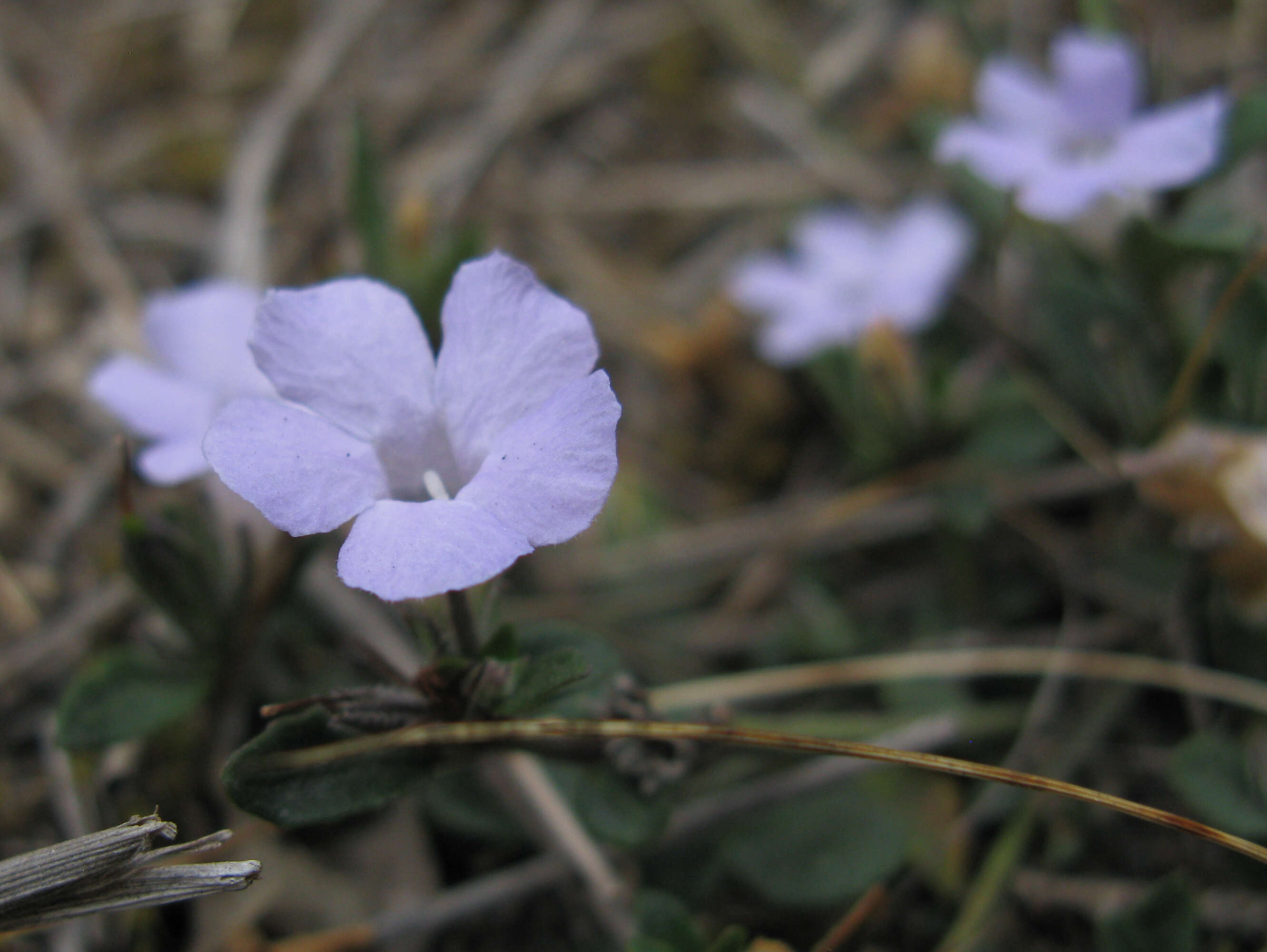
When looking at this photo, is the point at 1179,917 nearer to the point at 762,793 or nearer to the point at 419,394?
the point at 762,793

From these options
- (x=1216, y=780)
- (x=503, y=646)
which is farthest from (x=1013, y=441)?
(x=503, y=646)

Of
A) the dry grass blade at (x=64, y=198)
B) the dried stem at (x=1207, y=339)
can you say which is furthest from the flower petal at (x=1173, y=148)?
the dry grass blade at (x=64, y=198)

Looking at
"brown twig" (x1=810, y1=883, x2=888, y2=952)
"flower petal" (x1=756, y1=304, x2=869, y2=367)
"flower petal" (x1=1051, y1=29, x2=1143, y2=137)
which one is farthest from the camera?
"flower petal" (x1=756, y1=304, x2=869, y2=367)

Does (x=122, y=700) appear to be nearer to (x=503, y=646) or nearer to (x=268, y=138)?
(x=503, y=646)

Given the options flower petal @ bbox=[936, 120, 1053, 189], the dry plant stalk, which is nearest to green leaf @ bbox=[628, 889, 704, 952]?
the dry plant stalk

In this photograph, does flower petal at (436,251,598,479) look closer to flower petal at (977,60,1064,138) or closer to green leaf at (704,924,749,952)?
green leaf at (704,924,749,952)

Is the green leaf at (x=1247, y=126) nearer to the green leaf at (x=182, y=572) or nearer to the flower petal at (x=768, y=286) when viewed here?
the flower petal at (x=768, y=286)
